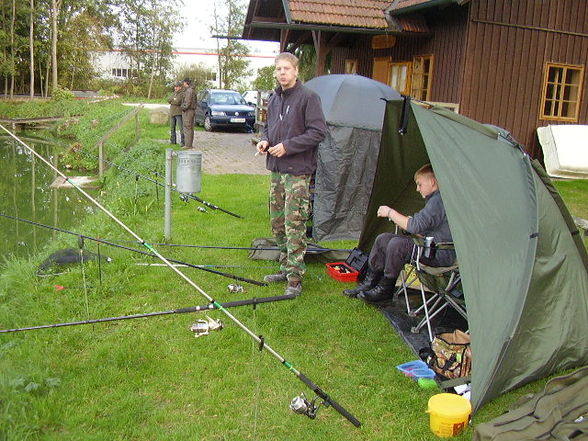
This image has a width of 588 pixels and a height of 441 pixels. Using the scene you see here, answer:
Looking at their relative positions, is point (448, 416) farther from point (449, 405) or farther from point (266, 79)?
point (266, 79)

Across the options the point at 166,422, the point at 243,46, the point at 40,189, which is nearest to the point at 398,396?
the point at 166,422

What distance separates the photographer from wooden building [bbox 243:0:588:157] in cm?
1045

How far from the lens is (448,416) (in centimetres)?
305

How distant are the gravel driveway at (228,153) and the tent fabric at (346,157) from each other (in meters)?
4.78

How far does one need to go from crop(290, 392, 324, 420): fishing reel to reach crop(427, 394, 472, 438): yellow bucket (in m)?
0.61

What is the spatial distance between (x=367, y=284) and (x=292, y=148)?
4.22 ft

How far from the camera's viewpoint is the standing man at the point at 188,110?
13.8 metres

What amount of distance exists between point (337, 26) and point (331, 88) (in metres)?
4.65

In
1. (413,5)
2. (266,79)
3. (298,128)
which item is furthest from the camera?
(266,79)

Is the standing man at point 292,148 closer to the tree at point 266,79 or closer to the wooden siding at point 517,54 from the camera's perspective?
the wooden siding at point 517,54

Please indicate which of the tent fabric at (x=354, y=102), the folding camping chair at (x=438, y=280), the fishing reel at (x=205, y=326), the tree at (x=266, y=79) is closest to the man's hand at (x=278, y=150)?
the folding camping chair at (x=438, y=280)

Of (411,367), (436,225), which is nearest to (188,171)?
(436,225)

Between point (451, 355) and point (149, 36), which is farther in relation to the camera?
point (149, 36)

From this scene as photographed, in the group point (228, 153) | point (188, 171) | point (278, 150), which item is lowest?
point (228, 153)
